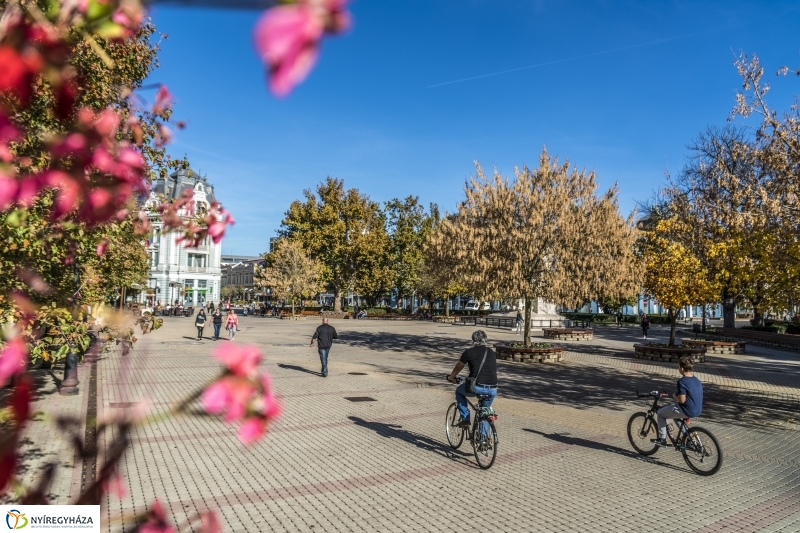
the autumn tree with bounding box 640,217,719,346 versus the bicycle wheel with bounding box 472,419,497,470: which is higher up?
the autumn tree with bounding box 640,217,719,346

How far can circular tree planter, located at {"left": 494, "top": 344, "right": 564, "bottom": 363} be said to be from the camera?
808 inches

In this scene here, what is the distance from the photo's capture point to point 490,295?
20.5 metres

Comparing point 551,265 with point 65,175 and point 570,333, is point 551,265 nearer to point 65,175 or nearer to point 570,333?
point 570,333

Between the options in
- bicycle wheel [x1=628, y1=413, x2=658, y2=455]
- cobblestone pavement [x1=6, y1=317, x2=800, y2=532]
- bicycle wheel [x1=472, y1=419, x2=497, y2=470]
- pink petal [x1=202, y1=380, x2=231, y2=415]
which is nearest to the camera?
pink petal [x1=202, y1=380, x2=231, y2=415]

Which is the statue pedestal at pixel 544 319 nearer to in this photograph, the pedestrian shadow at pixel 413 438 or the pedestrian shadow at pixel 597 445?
the pedestrian shadow at pixel 597 445

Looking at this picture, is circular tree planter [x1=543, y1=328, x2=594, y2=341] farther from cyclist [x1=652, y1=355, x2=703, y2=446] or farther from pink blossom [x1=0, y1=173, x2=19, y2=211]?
pink blossom [x1=0, y1=173, x2=19, y2=211]

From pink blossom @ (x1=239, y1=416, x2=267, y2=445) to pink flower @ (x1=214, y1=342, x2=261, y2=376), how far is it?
11cm

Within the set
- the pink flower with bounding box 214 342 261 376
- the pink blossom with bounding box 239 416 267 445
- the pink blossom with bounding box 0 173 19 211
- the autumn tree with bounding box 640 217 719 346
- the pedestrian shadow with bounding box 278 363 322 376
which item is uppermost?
the autumn tree with bounding box 640 217 719 346

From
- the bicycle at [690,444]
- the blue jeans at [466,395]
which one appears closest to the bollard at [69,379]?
the blue jeans at [466,395]

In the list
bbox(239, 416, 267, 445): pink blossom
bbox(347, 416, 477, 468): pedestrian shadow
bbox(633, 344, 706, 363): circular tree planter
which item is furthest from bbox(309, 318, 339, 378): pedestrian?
bbox(239, 416, 267, 445): pink blossom

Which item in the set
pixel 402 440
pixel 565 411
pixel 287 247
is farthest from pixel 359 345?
pixel 287 247

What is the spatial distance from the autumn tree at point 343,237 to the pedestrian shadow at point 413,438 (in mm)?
46128

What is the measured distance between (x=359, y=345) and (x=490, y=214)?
922 centimetres

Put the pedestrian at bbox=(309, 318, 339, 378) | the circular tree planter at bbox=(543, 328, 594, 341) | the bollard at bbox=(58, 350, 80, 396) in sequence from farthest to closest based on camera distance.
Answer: the circular tree planter at bbox=(543, 328, 594, 341), the pedestrian at bbox=(309, 318, 339, 378), the bollard at bbox=(58, 350, 80, 396)
